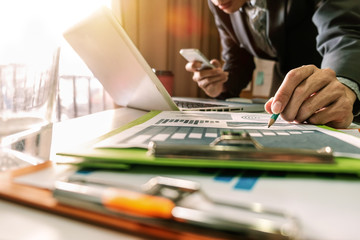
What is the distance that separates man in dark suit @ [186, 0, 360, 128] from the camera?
49cm

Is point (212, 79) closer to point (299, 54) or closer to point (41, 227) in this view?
point (299, 54)

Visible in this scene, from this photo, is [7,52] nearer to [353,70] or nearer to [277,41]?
[353,70]

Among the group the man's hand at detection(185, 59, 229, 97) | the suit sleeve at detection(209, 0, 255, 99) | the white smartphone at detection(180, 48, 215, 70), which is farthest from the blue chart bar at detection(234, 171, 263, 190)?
the suit sleeve at detection(209, 0, 255, 99)

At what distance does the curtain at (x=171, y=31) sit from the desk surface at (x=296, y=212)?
71.8 inches

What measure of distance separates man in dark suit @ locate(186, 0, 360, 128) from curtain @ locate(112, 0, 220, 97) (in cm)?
56

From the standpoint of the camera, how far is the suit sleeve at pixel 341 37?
59 centimetres

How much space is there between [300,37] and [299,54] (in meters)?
0.09

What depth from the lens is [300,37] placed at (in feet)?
4.07

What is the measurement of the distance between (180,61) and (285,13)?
44.8 inches

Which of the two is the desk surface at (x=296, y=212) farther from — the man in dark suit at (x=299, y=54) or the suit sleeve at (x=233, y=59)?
the suit sleeve at (x=233, y=59)

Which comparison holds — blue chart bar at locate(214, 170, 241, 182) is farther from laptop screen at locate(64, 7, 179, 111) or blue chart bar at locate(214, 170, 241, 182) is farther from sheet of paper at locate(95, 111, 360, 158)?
laptop screen at locate(64, 7, 179, 111)

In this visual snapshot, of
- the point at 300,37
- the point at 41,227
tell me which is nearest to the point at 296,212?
the point at 41,227

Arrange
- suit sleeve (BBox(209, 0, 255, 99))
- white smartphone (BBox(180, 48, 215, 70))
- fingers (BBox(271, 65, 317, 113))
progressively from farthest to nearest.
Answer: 1. suit sleeve (BBox(209, 0, 255, 99))
2. white smartphone (BBox(180, 48, 215, 70))
3. fingers (BBox(271, 65, 317, 113))

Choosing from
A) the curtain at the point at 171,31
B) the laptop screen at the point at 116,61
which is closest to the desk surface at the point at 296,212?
the laptop screen at the point at 116,61
